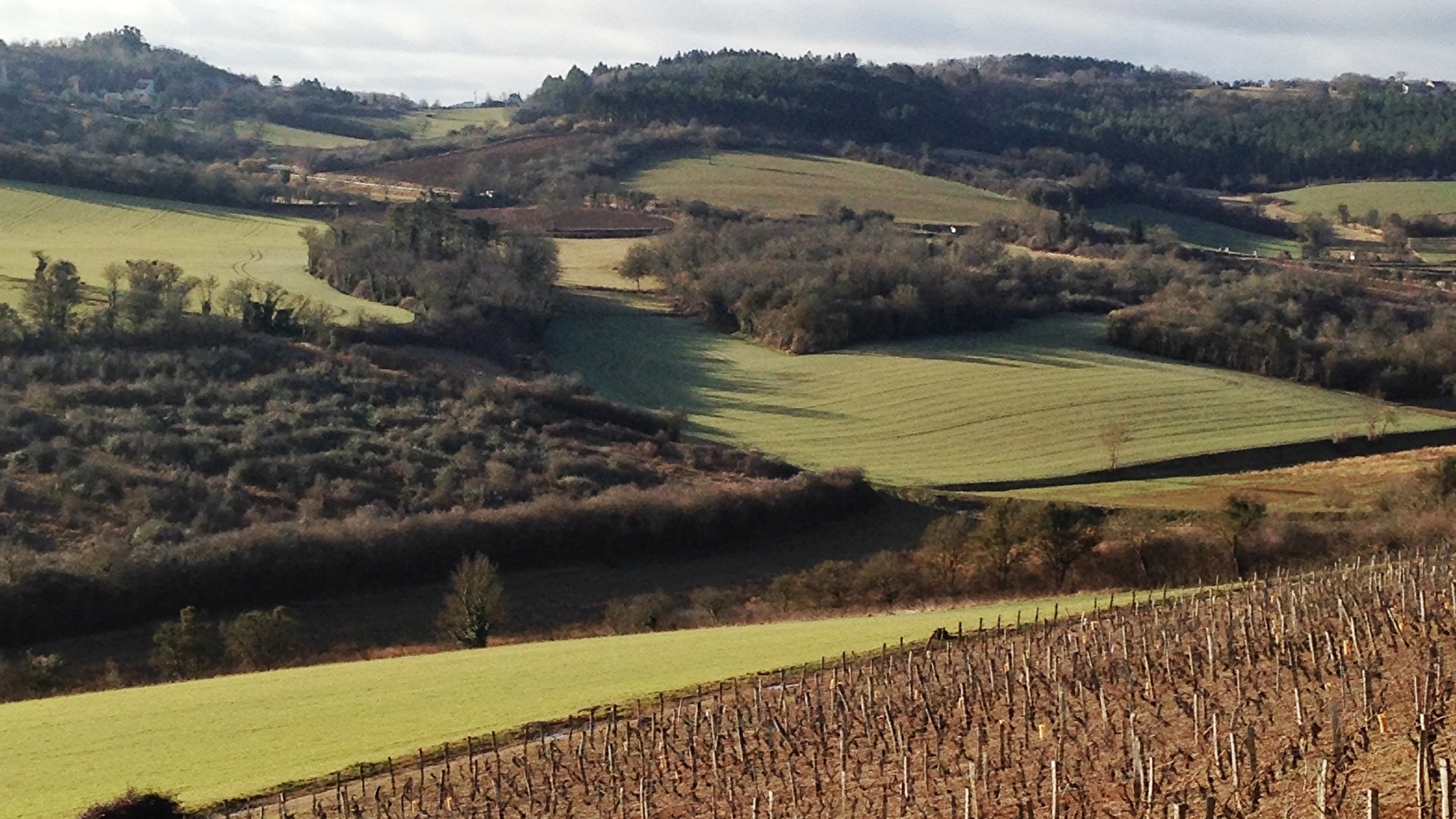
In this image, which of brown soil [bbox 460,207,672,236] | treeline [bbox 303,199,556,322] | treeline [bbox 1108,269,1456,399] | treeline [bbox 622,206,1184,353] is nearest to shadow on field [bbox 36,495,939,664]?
treeline [bbox 622,206,1184,353]

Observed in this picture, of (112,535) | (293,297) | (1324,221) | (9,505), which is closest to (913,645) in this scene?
(112,535)

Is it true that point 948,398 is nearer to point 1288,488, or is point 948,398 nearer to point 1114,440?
point 1114,440

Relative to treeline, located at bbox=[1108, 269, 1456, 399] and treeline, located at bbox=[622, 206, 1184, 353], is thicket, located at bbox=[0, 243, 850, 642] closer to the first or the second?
treeline, located at bbox=[622, 206, 1184, 353]

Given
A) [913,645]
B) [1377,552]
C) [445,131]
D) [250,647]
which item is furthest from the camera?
[445,131]

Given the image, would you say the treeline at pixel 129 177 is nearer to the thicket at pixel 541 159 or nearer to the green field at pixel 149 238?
the green field at pixel 149 238

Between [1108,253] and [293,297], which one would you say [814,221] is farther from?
[293,297]
